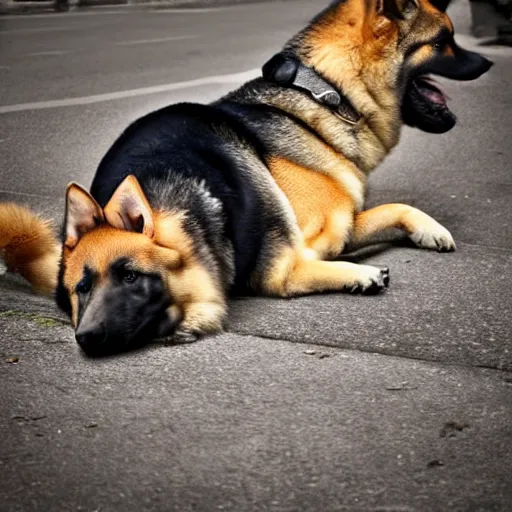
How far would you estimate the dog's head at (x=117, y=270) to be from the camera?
3.77 m

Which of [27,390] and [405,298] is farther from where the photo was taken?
[405,298]

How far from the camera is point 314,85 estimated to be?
508 cm

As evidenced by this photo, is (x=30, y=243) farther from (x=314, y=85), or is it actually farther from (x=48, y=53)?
(x=48, y=53)

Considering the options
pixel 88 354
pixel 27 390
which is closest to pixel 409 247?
pixel 88 354

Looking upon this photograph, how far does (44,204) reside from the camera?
237 inches

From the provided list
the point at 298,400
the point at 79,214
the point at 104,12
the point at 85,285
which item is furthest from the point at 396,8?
the point at 104,12

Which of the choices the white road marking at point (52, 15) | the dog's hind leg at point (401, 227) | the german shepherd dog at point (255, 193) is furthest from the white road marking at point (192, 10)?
the dog's hind leg at point (401, 227)

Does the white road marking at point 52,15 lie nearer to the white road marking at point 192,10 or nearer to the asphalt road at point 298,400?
the white road marking at point 192,10

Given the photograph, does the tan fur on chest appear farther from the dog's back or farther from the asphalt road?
the asphalt road

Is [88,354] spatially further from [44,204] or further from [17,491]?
[44,204]

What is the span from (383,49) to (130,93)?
4512 mm

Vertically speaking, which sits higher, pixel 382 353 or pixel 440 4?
pixel 440 4

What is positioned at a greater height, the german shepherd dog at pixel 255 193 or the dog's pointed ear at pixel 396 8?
the dog's pointed ear at pixel 396 8

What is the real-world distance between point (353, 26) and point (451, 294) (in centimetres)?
146
